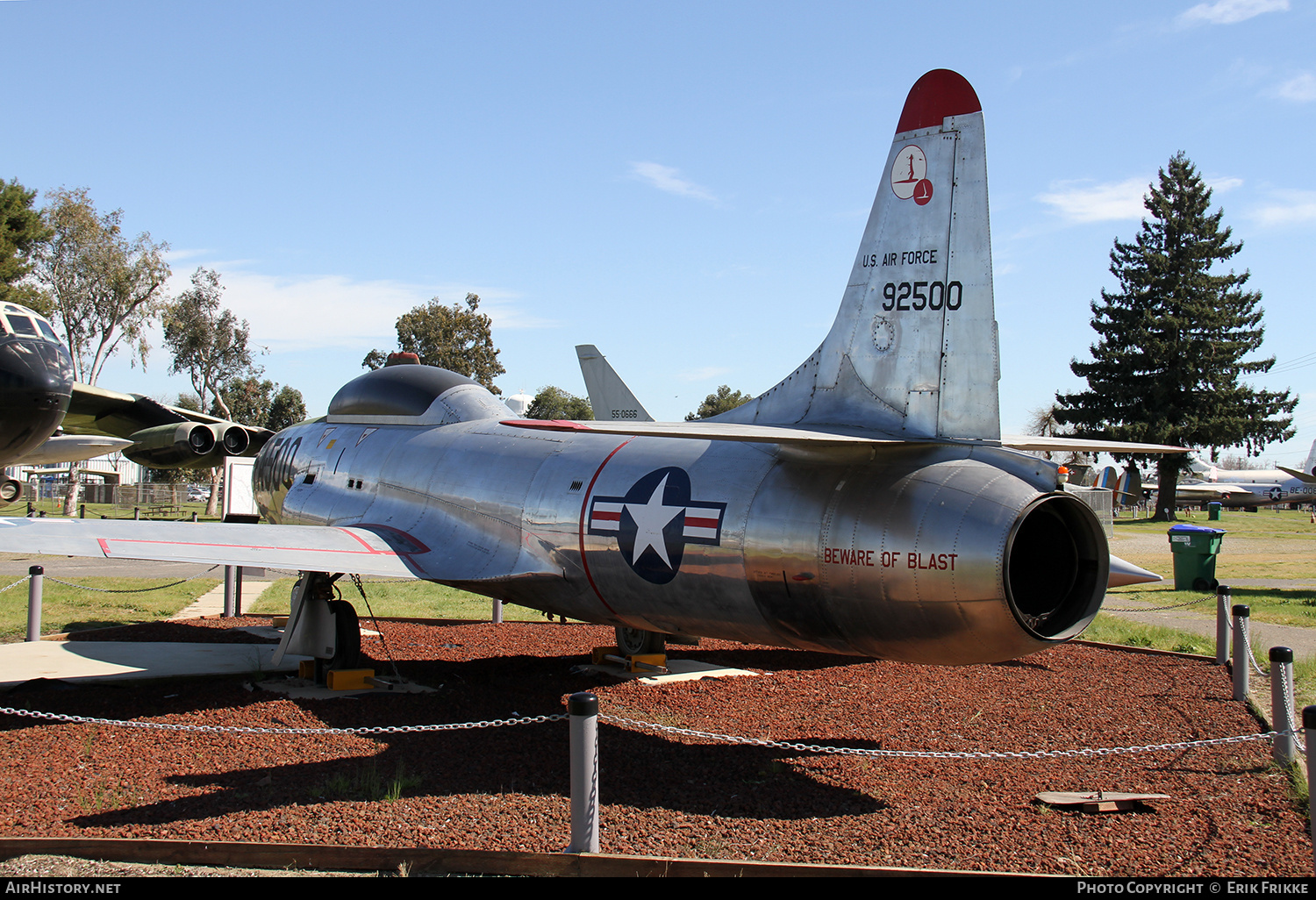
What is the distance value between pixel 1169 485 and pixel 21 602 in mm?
51803

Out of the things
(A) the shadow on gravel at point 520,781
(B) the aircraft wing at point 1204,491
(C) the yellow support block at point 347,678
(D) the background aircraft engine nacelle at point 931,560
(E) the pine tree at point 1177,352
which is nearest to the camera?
(D) the background aircraft engine nacelle at point 931,560

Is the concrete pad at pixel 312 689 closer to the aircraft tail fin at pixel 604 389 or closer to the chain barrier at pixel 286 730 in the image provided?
the chain barrier at pixel 286 730

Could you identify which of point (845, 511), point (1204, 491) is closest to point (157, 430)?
point (845, 511)

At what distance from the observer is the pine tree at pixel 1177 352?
4956cm

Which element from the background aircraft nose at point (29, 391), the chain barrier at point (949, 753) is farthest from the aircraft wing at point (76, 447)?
the chain barrier at point (949, 753)

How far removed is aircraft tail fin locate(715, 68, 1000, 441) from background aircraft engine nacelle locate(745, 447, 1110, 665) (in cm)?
43

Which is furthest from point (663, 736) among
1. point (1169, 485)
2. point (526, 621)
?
point (1169, 485)

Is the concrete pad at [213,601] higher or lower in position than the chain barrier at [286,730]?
lower

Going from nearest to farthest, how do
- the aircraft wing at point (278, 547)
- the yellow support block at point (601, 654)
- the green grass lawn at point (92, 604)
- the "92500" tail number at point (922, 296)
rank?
1. the "92500" tail number at point (922, 296)
2. the aircraft wing at point (278, 547)
3. the yellow support block at point (601, 654)
4. the green grass lawn at point (92, 604)

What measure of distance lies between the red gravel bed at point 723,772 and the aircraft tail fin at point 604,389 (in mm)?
5407

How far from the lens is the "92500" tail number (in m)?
6.46

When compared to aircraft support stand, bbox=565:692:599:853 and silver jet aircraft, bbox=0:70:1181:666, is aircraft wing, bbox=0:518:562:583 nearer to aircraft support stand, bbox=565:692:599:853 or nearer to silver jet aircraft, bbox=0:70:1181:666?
silver jet aircraft, bbox=0:70:1181:666

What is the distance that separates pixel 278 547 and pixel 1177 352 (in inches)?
2046

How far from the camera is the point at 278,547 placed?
8320 millimetres
